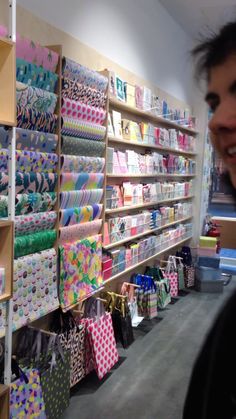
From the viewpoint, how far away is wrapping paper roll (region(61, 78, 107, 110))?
9.00 feet

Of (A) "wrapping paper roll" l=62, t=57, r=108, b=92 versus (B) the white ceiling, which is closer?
(A) "wrapping paper roll" l=62, t=57, r=108, b=92

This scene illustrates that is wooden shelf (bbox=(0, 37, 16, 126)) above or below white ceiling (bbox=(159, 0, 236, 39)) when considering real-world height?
below

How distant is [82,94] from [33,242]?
3.78ft

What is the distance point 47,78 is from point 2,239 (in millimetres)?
1101

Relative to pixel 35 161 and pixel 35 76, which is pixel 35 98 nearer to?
pixel 35 76

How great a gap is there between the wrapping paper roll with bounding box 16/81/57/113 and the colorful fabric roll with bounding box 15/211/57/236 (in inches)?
25.5

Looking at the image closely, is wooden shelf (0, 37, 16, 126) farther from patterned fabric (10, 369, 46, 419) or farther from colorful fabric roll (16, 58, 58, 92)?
patterned fabric (10, 369, 46, 419)

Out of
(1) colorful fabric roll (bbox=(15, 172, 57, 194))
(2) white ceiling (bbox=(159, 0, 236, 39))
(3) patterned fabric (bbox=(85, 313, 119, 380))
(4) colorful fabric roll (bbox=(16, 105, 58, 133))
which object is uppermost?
(2) white ceiling (bbox=(159, 0, 236, 39))

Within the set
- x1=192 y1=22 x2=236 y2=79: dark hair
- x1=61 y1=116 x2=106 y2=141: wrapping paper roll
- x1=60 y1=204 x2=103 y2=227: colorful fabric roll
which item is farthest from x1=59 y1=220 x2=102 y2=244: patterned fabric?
x1=192 y1=22 x2=236 y2=79: dark hair

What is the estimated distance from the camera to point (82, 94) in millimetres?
2930

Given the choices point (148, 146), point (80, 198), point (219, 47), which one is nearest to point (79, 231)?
point (80, 198)

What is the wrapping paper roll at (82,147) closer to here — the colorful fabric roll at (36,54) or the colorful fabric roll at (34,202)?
the colorful fabric roll at (34,202)

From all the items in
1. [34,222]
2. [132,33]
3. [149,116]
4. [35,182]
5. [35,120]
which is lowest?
[34,222]

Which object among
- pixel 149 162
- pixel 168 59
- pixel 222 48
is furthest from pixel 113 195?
pixel 222 48
